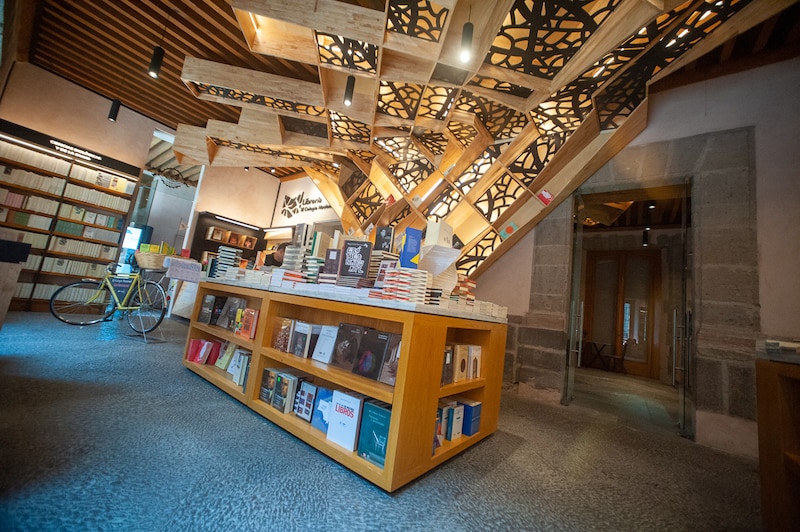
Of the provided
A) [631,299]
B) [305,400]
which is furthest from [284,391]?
[631,299]

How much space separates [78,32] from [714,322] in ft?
30.2

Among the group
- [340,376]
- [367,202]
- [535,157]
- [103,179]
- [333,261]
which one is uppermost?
[535,157]

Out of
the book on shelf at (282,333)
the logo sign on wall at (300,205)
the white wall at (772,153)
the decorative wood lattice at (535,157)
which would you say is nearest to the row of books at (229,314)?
the book on shelf at (282,333)

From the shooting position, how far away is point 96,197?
18.9 feet

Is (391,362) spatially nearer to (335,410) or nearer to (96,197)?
(335,410)

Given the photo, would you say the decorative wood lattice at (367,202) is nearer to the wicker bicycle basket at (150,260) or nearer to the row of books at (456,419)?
the wicker bicycle basket at (150,260)

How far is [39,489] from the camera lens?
3.99 feet

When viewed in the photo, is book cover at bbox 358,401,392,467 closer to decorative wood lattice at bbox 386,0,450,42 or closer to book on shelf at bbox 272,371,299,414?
book on shelf at bbox 272,371,299,414

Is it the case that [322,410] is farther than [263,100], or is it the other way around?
[263,100]

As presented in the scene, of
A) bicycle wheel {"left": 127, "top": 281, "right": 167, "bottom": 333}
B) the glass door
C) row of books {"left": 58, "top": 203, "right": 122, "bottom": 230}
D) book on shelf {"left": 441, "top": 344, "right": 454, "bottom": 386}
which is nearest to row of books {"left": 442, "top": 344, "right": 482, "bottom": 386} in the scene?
book on shelf {"left": 441, "top": 344, "right": 454, "bottom": 386}

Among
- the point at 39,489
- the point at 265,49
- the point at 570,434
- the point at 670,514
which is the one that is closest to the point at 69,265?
the point at 265,49

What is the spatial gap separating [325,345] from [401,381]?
2.72 feet

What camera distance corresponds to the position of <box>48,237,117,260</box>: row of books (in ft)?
17.6

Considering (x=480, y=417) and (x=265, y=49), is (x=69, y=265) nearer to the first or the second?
(x=265, y=49)
